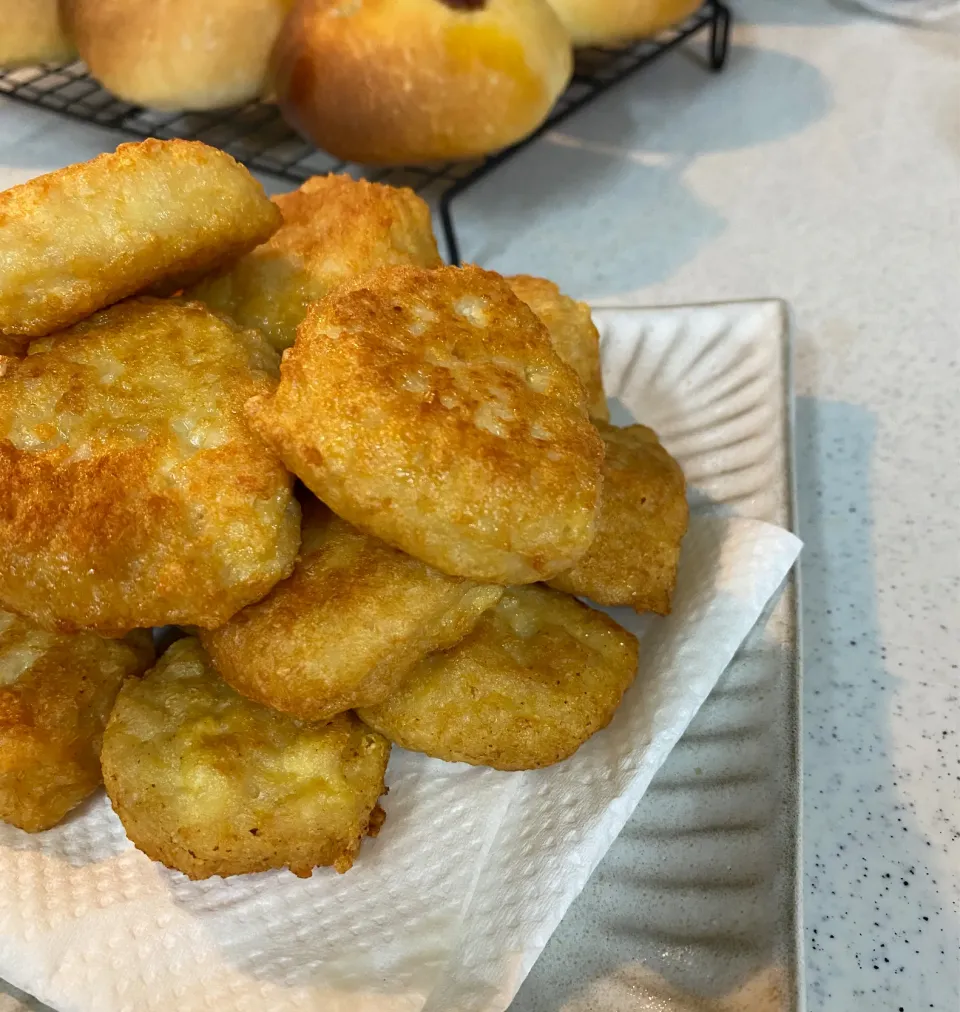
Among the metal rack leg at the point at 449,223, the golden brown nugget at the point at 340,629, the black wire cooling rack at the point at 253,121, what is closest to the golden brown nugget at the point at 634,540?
the golden brown nugget at the point at 340,629

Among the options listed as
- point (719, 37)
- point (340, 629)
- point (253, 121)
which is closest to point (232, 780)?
point (340, 629)

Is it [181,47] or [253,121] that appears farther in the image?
[253,121]

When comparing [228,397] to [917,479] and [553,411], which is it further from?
[917,479]

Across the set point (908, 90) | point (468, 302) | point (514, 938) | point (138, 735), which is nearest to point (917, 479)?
point (468, 302)

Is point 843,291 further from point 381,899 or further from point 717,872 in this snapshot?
point 381,899

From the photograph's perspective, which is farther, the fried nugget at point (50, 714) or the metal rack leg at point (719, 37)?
the metal rack leg at point (719, 37)

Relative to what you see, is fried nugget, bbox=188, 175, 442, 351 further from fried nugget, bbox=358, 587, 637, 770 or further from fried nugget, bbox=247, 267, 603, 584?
fried nugget, bbox=358, 587, 637, 770

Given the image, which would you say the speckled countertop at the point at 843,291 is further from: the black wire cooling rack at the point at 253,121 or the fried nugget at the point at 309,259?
the fried nugget at the point at 309,259
